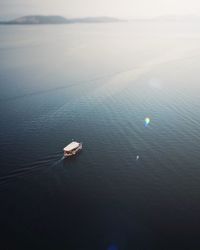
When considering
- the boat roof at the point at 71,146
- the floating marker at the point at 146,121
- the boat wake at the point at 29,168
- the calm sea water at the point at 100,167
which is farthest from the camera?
the floating marker at the point at 146,121

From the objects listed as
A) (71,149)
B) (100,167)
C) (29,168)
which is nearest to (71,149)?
(71,149)

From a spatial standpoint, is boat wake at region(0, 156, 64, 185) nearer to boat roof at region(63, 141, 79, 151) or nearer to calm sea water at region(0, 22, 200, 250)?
calm sea water at region(0, 22, 200, 250)

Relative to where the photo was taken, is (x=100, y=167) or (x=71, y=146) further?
(x=71, y=146)

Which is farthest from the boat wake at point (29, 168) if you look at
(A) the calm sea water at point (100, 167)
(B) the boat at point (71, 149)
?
(B) the boat at point (71, 149)

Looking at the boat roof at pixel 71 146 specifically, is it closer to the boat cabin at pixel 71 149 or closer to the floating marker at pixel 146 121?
the boat cabin at pixel 71 149

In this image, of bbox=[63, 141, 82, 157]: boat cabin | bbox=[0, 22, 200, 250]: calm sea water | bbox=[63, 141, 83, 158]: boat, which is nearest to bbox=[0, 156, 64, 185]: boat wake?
bbox=[0, 22, 200, 250]: calm sea water

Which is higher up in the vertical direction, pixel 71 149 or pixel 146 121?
pixel 71 149

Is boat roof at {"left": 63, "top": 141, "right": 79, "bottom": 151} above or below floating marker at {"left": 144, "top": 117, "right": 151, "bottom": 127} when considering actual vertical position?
above

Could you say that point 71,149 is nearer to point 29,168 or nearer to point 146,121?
point 29,168

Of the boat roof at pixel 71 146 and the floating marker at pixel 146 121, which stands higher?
the boat roof at pixel 71 146

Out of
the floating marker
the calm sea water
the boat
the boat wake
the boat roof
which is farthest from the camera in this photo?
the floating marker
